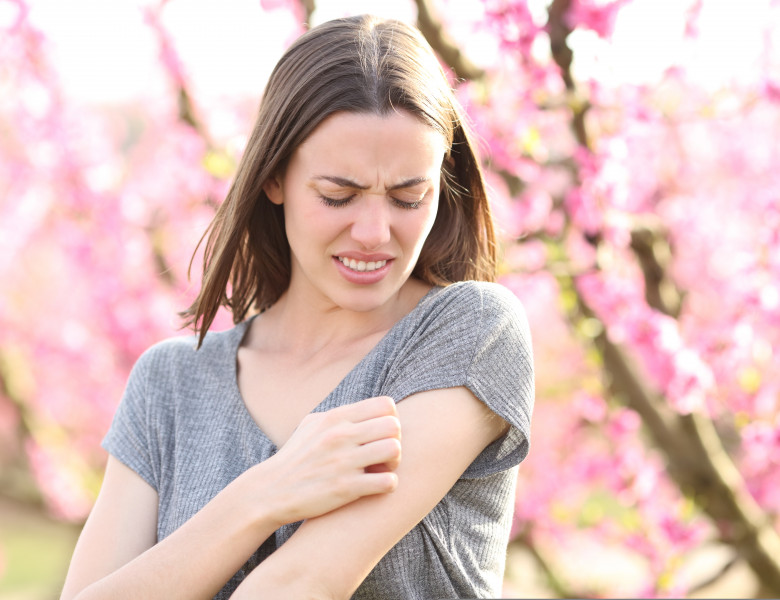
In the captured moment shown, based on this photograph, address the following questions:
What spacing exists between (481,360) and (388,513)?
292 mm

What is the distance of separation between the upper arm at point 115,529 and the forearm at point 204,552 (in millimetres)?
177

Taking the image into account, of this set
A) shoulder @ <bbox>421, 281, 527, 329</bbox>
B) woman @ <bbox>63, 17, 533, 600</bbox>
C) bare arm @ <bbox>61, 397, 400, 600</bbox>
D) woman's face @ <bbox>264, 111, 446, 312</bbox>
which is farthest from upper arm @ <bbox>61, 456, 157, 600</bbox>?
shoulder @ <bbox>421, 281, 527, 329</bbox>

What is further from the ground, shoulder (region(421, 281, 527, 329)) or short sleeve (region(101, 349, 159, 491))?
shoulder (region(421, 281, 527, 329))

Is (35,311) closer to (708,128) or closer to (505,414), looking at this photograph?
(708,128)

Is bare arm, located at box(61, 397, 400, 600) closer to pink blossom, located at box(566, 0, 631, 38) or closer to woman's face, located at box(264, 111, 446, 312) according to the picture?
woman's face, located at box(264, 111, 446, 312)

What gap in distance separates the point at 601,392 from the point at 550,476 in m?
1.29

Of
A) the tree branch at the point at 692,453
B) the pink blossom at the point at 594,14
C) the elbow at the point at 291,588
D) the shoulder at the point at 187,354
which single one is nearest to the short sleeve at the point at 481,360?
the elbow at the point at 291,588

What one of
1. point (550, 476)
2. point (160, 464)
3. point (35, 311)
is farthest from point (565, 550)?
point (35, 311)

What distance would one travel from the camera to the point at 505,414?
56.3 inches

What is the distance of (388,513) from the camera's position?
4.30ft

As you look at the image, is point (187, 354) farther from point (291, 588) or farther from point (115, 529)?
point (291, 588)

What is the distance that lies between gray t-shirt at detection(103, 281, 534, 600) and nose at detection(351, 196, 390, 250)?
0.56ft

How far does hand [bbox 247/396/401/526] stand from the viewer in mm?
1290

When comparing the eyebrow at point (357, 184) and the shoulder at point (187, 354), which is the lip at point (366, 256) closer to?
the eyebrow at point (357, 184)
